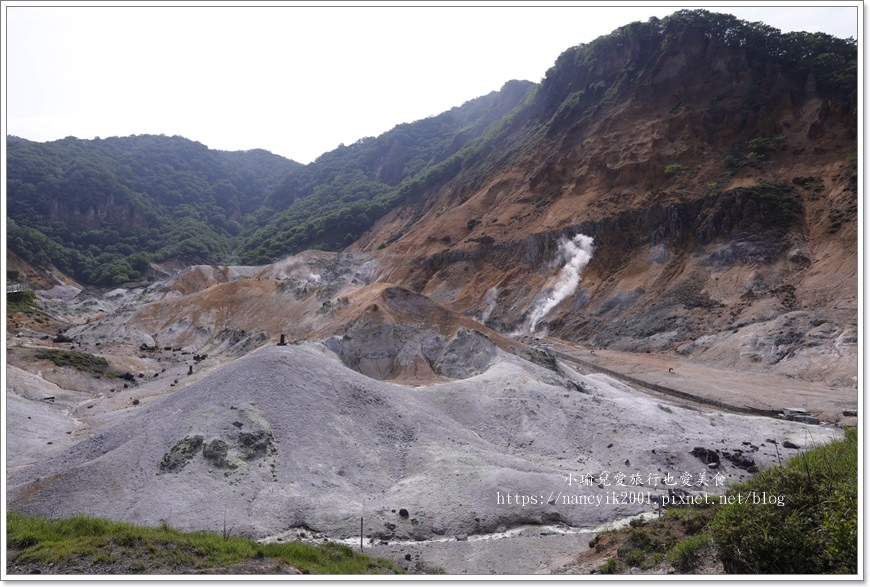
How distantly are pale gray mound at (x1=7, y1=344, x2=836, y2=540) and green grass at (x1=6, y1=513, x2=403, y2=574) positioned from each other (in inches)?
97.9

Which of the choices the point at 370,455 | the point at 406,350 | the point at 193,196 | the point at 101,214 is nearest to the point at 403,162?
the point at 193,196

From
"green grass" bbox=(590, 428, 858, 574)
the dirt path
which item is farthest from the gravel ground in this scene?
"green grass" bbox=(590, 428, 858, 574)

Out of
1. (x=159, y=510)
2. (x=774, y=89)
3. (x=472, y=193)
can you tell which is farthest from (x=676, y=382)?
(x=472, y=193)

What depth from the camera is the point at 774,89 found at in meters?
66.0

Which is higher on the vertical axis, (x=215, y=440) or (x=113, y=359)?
(x=113, y=359)

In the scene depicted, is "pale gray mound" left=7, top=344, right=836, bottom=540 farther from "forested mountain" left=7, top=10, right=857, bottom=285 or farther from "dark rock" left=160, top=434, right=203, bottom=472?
"forested mountain" left=7, top=10, right=857, bottom=285

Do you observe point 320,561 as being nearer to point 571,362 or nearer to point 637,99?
point 571,362

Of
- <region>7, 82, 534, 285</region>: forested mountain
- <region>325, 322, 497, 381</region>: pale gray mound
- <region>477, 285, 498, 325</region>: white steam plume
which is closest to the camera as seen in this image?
<region>325, 322, 497, 381</region>: pale gray mound

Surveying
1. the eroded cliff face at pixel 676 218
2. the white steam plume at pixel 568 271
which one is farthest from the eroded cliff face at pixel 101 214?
the white steam plume at pixel 568 271

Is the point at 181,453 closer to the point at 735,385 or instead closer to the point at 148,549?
the point at 148,549

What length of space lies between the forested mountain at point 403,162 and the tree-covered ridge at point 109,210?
0.40 m

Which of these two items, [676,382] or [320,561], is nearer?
[320,561]

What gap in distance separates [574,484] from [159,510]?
1144cm

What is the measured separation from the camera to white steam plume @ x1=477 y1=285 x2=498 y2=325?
199 feet
